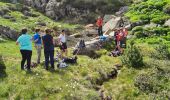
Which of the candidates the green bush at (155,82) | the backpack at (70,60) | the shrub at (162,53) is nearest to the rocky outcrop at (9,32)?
the backpack at (70,60)

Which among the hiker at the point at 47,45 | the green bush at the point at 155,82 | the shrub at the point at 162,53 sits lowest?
the green bush at the point at 155,82

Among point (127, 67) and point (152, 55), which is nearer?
point (127, 67)

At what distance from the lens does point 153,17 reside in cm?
4984

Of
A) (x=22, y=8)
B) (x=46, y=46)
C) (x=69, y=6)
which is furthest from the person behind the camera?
(x=69, y=6)

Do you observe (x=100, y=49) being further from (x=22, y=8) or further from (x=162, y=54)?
(x=22, y=8)

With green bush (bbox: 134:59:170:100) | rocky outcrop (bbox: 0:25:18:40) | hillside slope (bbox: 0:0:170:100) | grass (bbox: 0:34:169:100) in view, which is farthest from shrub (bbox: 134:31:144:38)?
rocky outcrop (bbox: 0:25:18:40)

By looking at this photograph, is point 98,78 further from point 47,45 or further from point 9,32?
point 9,32

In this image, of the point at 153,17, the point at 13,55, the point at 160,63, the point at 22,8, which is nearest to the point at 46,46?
the point at 13,55

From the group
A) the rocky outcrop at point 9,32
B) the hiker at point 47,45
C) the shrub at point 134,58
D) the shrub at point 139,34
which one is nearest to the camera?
the hiker at point 47,45

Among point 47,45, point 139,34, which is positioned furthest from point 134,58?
point 139,34

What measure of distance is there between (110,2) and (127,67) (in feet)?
103

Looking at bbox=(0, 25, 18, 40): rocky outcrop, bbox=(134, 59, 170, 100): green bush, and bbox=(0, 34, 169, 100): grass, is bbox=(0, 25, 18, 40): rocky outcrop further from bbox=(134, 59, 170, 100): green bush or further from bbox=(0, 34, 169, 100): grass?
bbox=(134, 59, 170, 100): green bush

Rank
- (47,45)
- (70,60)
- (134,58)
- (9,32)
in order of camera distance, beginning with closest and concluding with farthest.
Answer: (47,45) < (70,60) < (134,58) < (9,32)

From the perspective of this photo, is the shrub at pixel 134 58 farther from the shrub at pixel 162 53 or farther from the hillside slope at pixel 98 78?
the shrub at pixel 162 53
